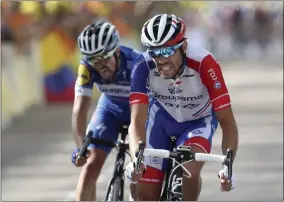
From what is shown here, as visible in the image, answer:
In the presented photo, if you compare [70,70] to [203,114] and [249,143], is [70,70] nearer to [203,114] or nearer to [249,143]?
[249,143]

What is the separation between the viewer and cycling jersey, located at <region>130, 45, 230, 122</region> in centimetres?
619

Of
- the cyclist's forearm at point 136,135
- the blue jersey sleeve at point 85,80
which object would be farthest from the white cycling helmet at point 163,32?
the blue jersey sleeve at point 85,80

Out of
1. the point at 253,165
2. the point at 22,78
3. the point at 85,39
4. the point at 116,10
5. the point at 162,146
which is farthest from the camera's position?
the point at 116,10

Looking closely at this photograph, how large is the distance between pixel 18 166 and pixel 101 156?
563cm

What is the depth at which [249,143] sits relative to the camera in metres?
14.7

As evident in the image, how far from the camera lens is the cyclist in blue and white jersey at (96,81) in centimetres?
720

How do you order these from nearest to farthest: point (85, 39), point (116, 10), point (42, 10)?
1. point (85, 39)
2. point (42, 10)
3. point (116, 10)

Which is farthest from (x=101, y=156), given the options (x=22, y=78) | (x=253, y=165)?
(x=22, y=78)

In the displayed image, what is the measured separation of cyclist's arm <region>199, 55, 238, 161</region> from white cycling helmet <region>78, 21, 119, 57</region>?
1.13 m

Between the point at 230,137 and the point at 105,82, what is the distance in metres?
1.70

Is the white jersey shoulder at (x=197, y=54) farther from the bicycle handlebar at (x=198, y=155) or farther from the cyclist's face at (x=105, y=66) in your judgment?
the cyclist's face at (x=105, y=66)

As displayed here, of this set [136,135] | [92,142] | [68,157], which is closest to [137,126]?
[136,135]

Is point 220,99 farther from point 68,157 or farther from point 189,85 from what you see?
point 68,157

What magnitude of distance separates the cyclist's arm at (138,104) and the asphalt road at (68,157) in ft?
12.4
